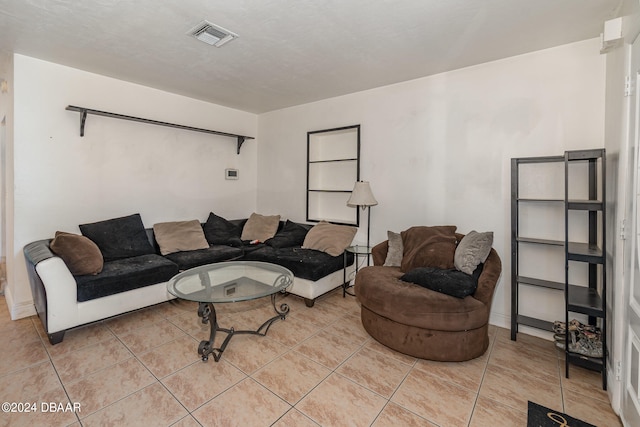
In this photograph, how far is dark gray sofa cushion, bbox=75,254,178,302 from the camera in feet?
8.09

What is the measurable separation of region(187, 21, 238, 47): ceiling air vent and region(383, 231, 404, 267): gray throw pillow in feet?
7.56

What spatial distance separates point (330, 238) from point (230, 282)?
1420mm

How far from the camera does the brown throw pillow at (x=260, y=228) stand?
13.6 ft

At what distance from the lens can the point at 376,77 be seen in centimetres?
319

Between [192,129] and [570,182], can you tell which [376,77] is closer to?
[570,182]

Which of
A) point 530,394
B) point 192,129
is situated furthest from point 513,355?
point 192,129

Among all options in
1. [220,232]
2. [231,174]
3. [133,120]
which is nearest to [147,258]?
[220,232]

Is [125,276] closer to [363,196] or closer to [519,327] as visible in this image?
[363,196]

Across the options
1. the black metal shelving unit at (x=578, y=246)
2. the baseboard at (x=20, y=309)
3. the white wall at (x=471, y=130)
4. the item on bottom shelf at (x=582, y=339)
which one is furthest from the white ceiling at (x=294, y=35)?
the baseboard at (x=20, y=309)

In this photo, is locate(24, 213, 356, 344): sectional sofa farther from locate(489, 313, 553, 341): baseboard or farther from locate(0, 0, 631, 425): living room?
locate(489, 313, 553, 341): baseboard

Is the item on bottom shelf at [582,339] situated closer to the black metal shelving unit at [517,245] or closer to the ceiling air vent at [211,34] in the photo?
the black metal shelving unit at [517,245]

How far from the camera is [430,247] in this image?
2701mm

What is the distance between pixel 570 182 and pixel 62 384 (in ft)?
13.1

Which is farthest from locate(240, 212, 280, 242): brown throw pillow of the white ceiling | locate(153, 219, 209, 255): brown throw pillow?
the white ceiling
